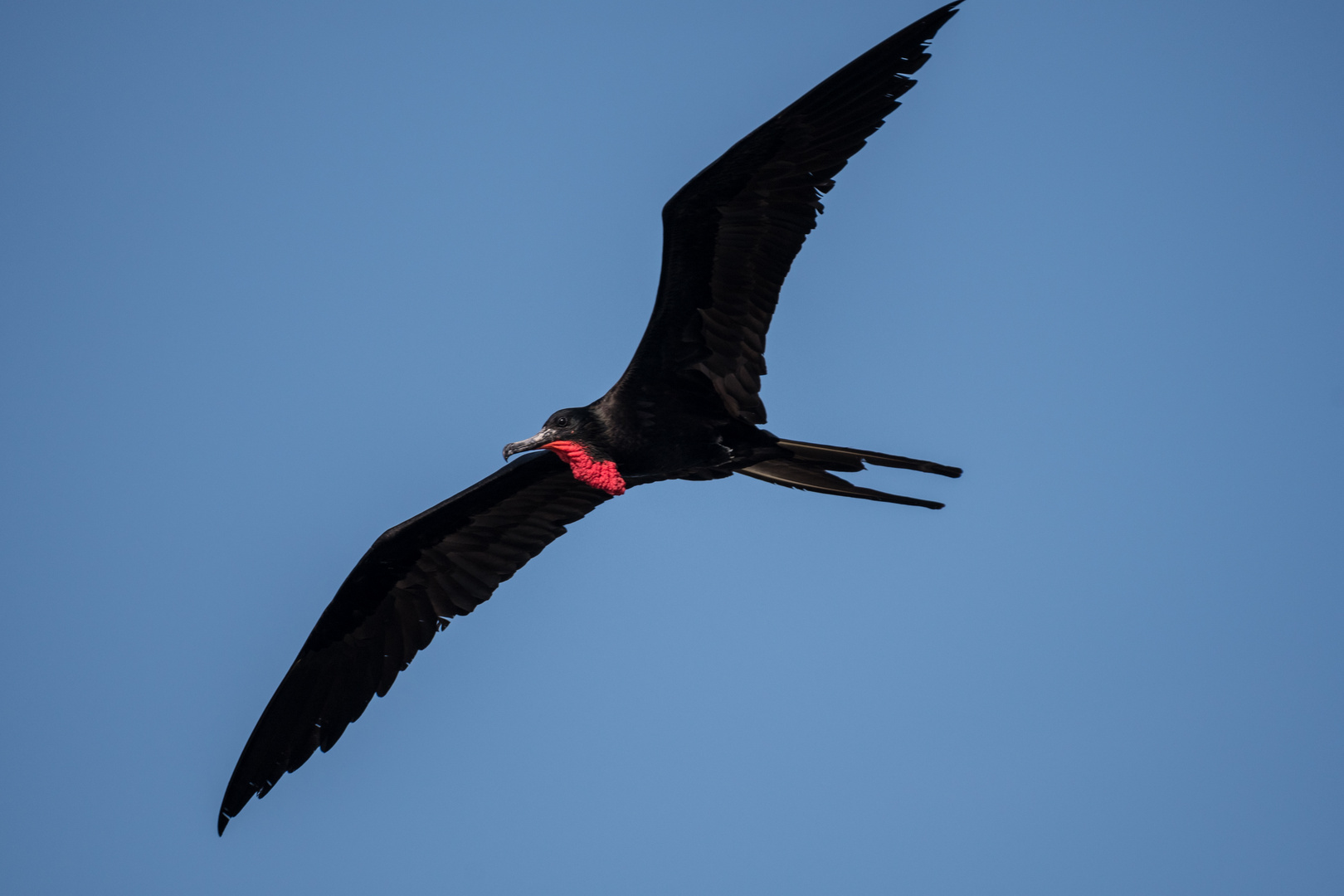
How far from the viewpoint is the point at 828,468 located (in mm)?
5824

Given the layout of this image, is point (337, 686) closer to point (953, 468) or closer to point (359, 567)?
point (359, 567)

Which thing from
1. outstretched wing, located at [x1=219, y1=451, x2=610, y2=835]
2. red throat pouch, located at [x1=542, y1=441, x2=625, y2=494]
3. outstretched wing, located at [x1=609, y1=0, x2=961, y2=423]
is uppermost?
Result: outstretched wing, located at [x1=609, y1=0, x2=961, y2=423]

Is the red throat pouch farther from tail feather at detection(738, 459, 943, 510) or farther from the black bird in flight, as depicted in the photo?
tail feather at detection(738, 459, 943, 510)

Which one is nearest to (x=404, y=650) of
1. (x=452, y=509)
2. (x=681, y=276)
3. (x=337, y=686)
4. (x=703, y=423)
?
(x=337, y=686)

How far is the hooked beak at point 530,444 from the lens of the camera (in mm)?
5766

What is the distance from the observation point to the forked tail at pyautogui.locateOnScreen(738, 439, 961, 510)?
5484 mm

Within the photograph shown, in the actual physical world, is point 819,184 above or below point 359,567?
above

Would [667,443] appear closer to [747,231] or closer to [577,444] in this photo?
[577,444]

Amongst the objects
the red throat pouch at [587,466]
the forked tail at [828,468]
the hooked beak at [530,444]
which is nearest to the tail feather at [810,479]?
the forked tail at [828,468]

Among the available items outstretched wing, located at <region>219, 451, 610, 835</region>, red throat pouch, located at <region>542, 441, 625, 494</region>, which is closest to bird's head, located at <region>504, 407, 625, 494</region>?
red throat pouch, located at <region>542, 441, 625, 494</region>

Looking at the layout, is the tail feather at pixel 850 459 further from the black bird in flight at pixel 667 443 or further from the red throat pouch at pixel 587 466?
the red throat pouch at pixel 587 466

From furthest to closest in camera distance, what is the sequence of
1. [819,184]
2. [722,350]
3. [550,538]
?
1. [550,538]
2. [722,350]
3. [819,184]

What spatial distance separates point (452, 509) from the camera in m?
6.52

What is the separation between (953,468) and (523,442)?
7.03 feet
